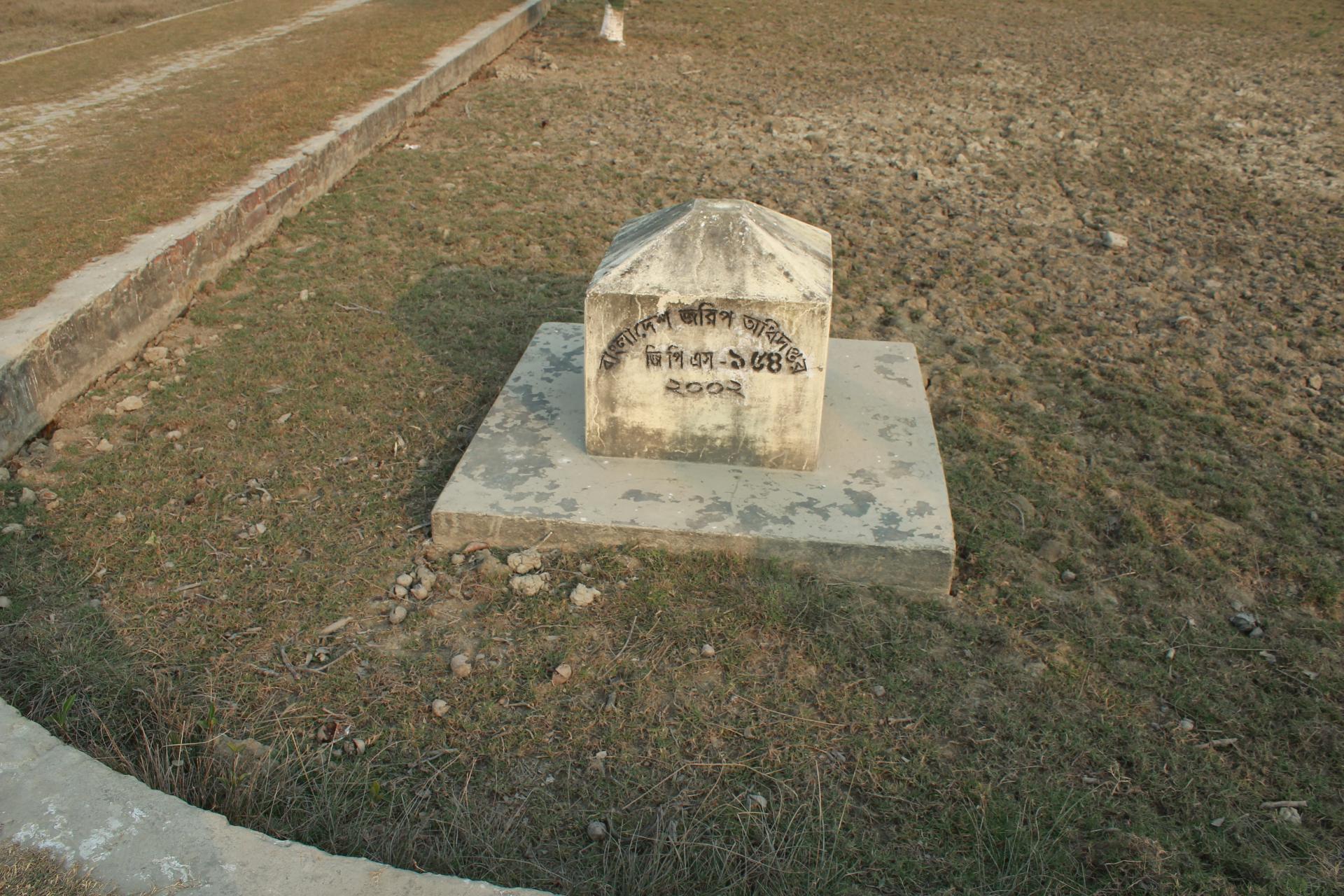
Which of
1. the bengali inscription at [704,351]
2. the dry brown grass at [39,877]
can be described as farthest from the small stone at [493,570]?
the dry brown grass at [39,877]

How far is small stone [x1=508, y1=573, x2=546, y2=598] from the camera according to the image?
3420 mm

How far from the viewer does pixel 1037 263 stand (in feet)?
20.1

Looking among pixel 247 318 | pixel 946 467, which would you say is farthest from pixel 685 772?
pixel 247 318

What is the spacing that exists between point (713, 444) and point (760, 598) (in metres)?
0.70

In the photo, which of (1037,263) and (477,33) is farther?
(477,33)

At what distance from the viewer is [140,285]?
5016mm

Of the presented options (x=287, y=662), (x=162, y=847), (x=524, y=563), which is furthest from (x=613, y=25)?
(x=162, y=847)

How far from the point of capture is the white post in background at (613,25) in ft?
35.9

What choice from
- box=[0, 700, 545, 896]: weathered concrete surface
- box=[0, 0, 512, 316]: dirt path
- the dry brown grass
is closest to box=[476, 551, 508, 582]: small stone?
box=[0, 700, 545, 896]: weathered concrete surface

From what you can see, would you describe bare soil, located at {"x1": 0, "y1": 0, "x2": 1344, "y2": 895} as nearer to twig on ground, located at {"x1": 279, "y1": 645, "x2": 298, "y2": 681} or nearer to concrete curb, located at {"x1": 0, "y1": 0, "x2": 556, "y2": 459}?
twig on ground, located at {"x1": 279, "y1": 645, "x2": 298, "y2": 681}

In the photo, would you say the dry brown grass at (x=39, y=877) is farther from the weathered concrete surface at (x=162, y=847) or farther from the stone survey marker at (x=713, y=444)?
the stone survey marker at (x=713, y=444)

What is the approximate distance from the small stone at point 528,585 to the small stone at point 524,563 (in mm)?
69

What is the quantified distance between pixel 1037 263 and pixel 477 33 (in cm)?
649

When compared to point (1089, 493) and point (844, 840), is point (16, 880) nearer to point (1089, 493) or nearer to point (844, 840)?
point (844, 840)
